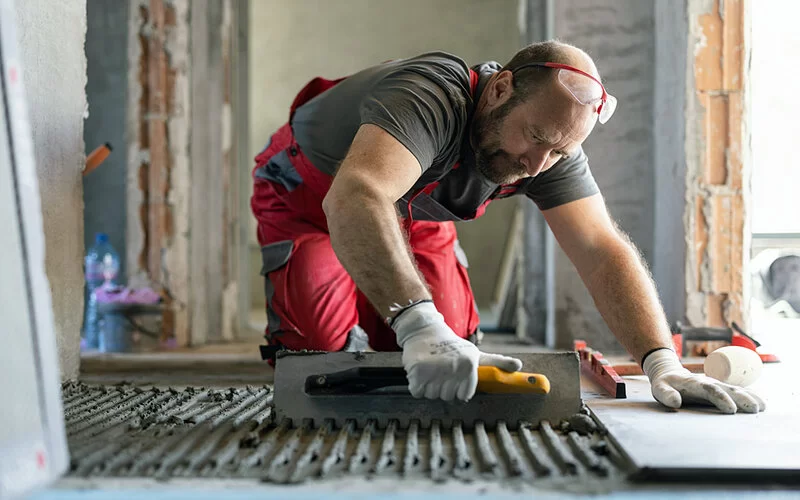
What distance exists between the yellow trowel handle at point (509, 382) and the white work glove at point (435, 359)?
0.02m

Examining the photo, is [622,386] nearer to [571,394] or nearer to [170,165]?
[571,394]

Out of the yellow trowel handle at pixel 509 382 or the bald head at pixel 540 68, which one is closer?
the yellow trowel handle at pixel 509 382

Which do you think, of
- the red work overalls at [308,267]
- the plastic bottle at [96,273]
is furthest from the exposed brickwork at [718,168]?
the plastic bottle at [96,273]

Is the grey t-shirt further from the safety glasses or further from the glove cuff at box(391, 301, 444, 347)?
the glove cuff at box(391, 301, 444, 347)

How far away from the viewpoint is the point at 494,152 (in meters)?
1.92

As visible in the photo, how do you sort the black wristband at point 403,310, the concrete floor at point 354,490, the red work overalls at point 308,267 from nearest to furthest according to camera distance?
1. the concrete floor at point 354,490
2. the black wristband at point 403,310
3. the red work overalls at point 308,267

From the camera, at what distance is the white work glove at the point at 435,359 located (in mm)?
1323

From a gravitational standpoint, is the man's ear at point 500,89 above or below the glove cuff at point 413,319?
above

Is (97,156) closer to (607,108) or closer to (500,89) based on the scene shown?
(500,89)

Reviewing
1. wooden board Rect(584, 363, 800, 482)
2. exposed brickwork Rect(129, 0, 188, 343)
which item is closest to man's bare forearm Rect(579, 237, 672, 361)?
wooden board Rect(584, 363, 800, 482)

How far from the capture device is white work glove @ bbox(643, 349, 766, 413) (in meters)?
1.64

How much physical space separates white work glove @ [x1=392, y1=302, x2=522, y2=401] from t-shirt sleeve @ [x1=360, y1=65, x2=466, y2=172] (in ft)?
1.42

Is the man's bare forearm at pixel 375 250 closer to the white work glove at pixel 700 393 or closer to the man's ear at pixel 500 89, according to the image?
the man's ear at pixel 500 89

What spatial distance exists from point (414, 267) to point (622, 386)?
0.70m
